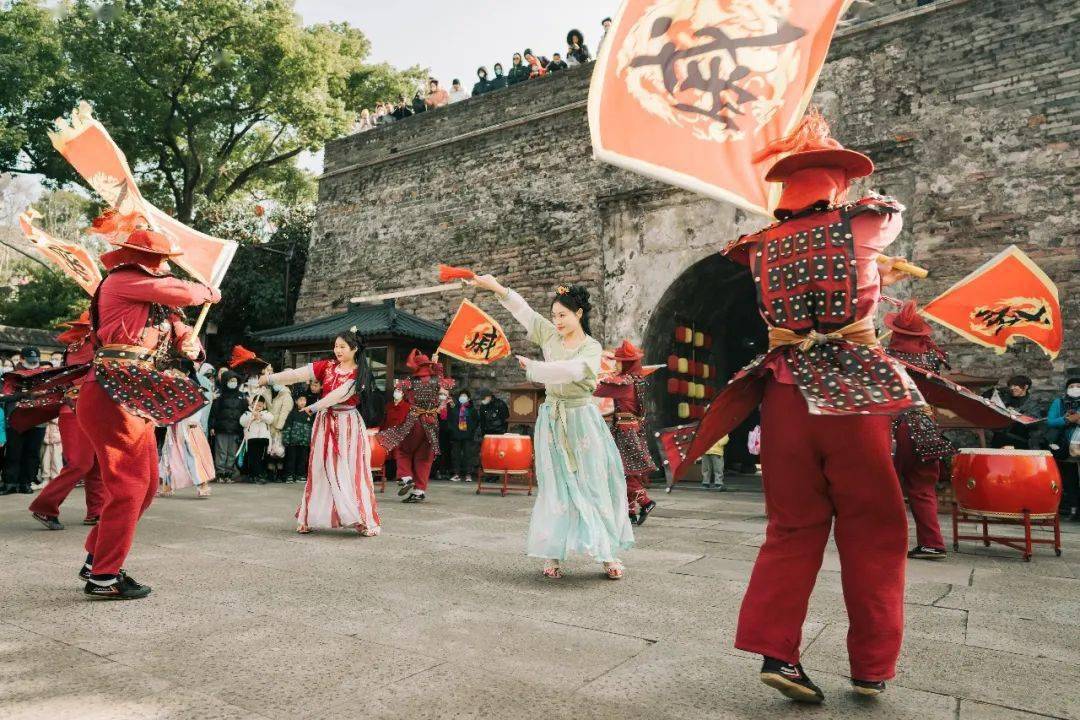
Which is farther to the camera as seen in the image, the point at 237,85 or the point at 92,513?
the point at 237,85

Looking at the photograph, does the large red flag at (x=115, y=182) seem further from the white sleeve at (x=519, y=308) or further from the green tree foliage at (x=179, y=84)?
the green tree foliage at (x=179, y=84)

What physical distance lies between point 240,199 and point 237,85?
581 centimetres

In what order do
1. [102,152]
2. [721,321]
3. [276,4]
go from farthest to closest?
[276,4] < [721,321] < [102,152]

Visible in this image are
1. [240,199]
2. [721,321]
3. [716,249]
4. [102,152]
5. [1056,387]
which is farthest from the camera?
[240,199]

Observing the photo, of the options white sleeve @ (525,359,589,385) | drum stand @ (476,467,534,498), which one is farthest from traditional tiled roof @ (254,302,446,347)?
white sleeve @ (525,359,589,385)

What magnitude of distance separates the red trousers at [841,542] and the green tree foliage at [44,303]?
27453mm

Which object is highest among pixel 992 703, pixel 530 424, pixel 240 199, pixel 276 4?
pixel 276 4

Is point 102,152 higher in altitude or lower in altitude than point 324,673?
higher

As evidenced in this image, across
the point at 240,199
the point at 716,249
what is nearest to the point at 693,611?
the point at 716,249

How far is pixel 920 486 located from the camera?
5.27 metres

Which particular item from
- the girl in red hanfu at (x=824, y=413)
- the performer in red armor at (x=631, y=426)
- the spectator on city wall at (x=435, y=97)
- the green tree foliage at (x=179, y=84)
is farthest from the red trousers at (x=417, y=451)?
the green tree foliage at (x=179, y=84)

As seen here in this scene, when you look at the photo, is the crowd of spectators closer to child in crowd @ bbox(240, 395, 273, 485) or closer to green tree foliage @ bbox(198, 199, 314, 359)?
green tree foliage @ bbox(198, 199, 314, 359)

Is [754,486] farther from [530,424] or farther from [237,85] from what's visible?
[237,85]

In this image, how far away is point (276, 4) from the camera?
19.8 meters
